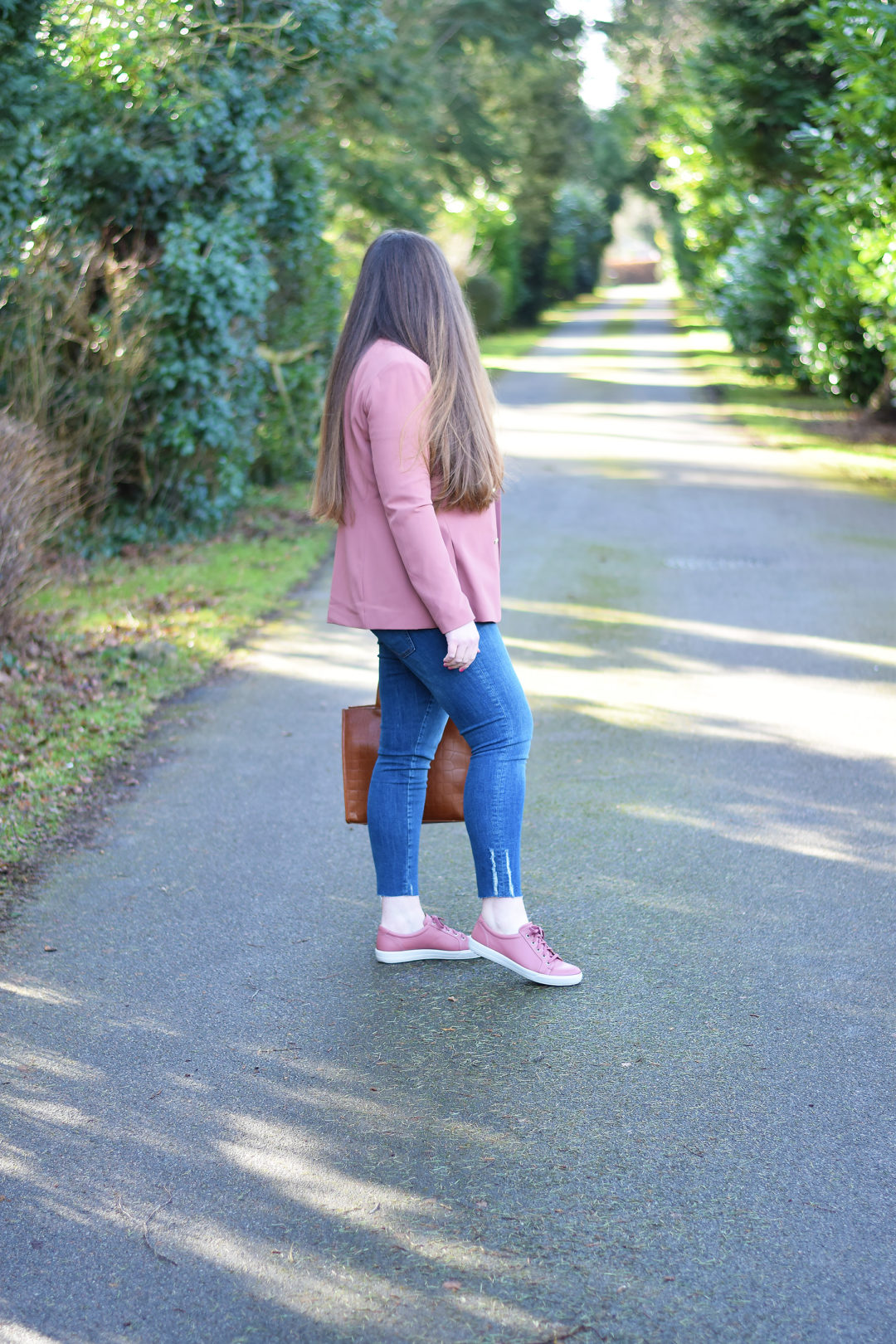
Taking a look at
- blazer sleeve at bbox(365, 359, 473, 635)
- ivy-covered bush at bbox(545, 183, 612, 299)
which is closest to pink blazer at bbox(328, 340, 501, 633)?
blazer sleeve at bbox(365, 359, 473, 635)

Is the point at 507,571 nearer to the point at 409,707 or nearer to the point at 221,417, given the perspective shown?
the point at 221,417

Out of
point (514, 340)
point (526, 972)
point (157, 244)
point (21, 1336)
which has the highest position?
point (514, 340)

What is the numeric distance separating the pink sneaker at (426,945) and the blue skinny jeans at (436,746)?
0.12 meters

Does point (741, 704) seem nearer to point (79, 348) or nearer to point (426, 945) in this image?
point (426, 945)

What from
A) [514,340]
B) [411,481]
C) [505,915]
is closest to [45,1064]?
[505,915]

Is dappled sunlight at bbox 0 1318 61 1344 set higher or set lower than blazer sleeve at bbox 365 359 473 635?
lower

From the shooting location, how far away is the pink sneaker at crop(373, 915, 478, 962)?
150 inches

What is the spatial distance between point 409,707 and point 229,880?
116 centimetres

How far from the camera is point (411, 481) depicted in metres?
3.32

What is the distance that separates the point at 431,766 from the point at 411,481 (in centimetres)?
92

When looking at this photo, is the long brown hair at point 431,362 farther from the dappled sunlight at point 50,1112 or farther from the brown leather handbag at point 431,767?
the dappled sunlight at point 50,1112

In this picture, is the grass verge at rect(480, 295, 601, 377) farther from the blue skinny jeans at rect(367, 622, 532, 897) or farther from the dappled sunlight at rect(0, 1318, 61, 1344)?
the dappled sunlight at rect(0, 1318, 61, 1344)

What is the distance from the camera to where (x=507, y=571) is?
380 inches

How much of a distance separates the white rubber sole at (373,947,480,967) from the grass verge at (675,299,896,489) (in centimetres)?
1088
